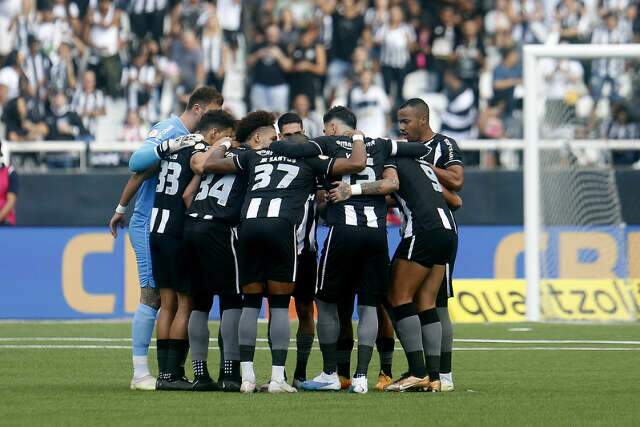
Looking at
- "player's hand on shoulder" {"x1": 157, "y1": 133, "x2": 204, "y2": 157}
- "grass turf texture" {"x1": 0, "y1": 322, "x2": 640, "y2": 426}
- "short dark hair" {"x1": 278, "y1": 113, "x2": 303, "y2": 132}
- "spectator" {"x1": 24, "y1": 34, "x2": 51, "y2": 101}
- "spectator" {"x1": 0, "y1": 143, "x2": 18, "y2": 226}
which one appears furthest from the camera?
"spectator" {"x1": 24, "y1": 34, "x2": 51, "y2": 101}

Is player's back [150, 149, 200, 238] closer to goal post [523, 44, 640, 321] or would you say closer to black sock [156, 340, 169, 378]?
black sock [156, 340, 169, 378]

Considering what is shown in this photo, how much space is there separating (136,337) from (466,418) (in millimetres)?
3030

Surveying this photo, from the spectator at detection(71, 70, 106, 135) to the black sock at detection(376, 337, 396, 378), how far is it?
11.8m

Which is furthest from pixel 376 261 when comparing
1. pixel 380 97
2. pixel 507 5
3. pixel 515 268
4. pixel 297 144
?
pixel 507 5

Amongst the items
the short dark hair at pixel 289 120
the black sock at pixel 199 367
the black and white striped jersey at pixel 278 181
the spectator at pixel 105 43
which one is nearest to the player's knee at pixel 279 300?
the black and white striped jersey at pixel 278 181

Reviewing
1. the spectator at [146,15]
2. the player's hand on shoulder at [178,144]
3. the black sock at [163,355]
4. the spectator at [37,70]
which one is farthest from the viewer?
the spectator at [146,15]

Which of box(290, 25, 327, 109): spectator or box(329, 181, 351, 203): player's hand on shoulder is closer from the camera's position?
box(329, 181, 351, 203): player's hand on shoulder

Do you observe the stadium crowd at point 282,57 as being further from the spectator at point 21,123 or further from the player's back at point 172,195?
the player's back at point 172,195

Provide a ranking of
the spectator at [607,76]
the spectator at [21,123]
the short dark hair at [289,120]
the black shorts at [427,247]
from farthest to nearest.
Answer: the spectator at [21,123], the spectator at [607,76], the short dark hair at [289,120], the black shorts at [427,247]

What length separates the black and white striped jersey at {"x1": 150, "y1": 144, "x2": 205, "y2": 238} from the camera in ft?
35.9

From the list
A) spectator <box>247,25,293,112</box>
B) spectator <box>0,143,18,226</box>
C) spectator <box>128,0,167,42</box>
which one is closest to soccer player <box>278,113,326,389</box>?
spectator <box>0,143,18,226</box>

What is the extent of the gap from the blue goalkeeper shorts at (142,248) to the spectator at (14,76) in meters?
11.6

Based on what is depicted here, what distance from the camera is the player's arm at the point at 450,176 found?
36.8 ft

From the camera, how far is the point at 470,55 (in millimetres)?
22641
